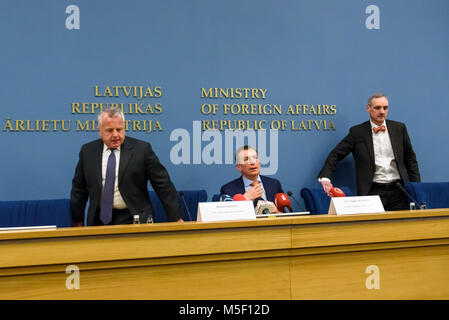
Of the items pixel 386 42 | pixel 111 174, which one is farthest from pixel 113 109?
pixel 386 42

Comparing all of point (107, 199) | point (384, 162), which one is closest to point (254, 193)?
point (107, 199)

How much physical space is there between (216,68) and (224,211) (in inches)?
95.6

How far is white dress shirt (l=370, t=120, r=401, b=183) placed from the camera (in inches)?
175

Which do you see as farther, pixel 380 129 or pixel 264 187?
pixel 380 129

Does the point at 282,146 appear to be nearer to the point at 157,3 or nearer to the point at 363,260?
the point at 157,3

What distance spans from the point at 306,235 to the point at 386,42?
338cm

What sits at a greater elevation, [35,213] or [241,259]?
[35,213]

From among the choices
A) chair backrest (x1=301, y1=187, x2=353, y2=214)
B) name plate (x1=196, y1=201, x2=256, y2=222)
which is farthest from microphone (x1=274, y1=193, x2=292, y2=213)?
chair backrest (x1=301, y1=187, x2=353, y2=214)

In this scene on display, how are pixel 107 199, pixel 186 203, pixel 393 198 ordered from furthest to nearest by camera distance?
1. pixel 393 198
2. pixel 186 203
3. pixel 107 199

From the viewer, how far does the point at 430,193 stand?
4109 mm

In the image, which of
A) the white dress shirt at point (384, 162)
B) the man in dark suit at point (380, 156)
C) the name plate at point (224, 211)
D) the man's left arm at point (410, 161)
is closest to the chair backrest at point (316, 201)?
the man in dark suit at point (380, 156)

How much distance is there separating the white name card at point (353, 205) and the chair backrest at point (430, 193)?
5.27 ft

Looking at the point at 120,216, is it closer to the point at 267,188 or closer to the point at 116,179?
the point at 116,179

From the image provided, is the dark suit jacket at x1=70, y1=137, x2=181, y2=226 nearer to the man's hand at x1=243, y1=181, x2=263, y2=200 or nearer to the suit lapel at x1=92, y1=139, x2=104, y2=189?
the suit lapel at x1=92, y1=139, x2=104, y2=189
